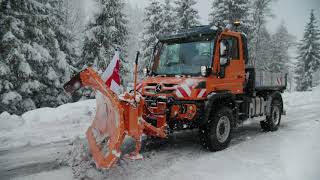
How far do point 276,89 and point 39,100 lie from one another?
11.5 meters

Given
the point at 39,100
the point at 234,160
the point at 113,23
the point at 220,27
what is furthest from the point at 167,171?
the point at 113,23

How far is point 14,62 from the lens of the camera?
14.3m

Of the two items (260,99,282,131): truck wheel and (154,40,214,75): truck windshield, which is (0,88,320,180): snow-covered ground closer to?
(260,99,282,131): truck wheel

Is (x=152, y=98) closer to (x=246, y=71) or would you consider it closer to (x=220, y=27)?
(x=220, y=27)

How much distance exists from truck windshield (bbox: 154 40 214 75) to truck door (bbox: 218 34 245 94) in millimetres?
315

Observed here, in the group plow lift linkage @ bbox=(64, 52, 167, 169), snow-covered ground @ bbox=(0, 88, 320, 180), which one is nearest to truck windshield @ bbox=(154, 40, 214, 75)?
plow lift linkage @ bbox=(64, 52, 167, 169)

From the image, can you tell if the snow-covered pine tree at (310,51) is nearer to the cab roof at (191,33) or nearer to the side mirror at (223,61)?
the side mirror at (223,61)

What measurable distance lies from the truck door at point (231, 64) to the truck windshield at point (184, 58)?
31cm

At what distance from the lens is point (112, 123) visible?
589 centimetres

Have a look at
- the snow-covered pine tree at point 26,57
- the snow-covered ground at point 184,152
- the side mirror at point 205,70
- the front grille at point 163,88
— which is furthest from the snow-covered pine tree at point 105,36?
the side mirror at point 205,70

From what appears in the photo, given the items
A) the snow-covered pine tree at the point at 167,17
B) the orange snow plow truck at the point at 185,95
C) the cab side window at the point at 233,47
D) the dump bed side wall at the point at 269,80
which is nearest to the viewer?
the orange snow plow truck at the point at 185,95

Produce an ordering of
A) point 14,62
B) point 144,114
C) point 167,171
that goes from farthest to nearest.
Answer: point 14,62 → point 144,114 → point 167,171

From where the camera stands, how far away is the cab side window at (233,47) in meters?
7.45

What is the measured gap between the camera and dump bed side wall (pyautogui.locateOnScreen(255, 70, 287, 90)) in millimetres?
8934
